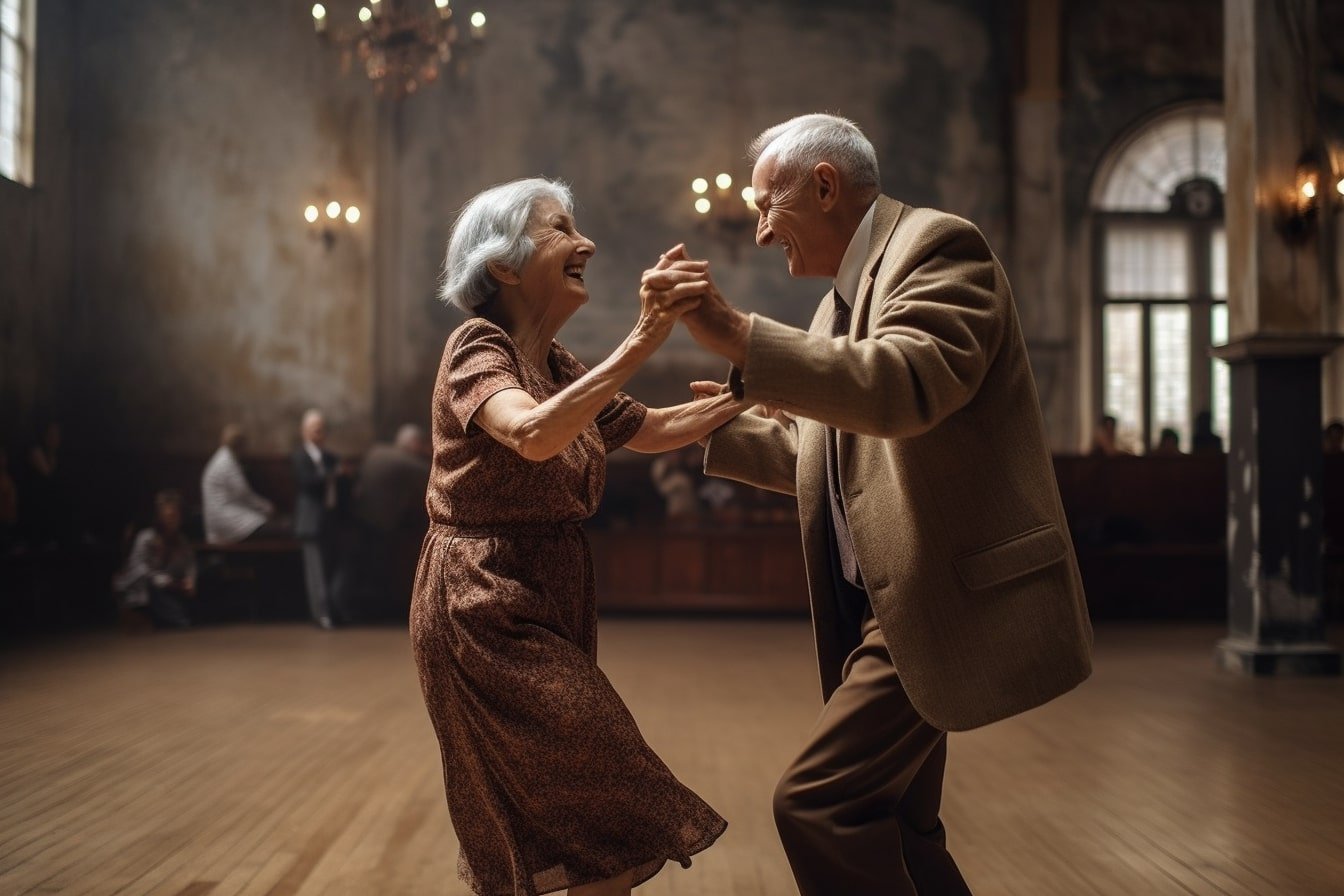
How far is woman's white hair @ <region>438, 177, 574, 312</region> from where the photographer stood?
7.66 feet

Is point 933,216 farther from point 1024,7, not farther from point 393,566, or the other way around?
point 1024,7

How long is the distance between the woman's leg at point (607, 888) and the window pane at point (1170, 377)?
11347mm

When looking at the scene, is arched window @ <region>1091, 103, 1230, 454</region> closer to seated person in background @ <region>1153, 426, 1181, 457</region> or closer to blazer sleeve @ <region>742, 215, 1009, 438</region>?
seated person in background @ <region>1153, 426, 1181, 457</region>

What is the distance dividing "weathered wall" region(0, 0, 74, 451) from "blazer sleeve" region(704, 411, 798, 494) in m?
9.11

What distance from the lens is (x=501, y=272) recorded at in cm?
234

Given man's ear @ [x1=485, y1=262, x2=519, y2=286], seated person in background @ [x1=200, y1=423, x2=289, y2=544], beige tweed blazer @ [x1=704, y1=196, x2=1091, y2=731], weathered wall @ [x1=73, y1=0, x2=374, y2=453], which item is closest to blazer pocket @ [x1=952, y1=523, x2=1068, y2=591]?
beige tweed blazer @ [x1=704, y1=196, x2=1091, y2=731]

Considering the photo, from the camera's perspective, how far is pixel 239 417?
1156 centimetres

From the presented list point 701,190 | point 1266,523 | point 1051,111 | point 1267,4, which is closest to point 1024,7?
point 1051,111

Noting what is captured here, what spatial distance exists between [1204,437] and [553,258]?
33.1 feet

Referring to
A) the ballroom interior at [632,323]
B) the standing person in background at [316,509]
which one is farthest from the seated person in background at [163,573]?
the standing person in background at [316,509]

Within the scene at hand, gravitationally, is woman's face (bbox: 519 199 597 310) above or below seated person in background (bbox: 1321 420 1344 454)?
above

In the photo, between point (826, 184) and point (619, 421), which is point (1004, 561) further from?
point (619, 421)

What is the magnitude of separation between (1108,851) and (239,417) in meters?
9.68

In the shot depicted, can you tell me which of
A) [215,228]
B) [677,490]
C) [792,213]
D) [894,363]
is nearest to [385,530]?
[677,490]
